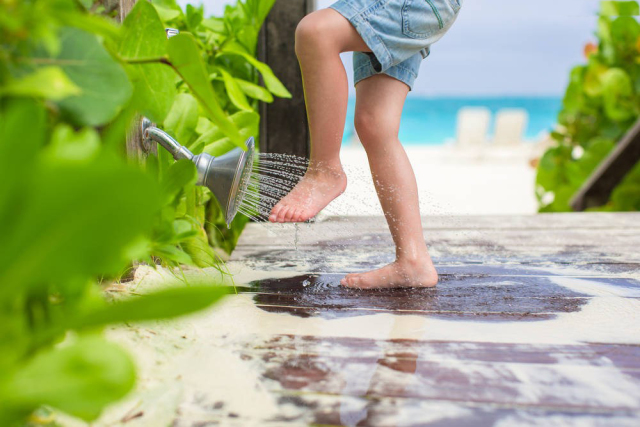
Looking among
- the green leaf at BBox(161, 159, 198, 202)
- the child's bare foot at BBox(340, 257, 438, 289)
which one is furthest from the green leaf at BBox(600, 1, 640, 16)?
the green leaf at BBox(161, 159, 198, 202)

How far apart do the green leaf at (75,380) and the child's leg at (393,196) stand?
921 mm

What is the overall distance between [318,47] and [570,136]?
2.59 m

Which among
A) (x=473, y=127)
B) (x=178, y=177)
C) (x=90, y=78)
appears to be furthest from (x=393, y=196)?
(x=473, y=127)

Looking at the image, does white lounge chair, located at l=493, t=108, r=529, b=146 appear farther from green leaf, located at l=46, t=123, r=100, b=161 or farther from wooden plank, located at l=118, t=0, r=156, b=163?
green leaf, located at l=46, t=123, r=100, b=161

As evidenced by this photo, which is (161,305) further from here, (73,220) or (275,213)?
(275,213)

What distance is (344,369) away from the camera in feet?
2.75

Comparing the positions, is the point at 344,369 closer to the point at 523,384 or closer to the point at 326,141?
the point at 523,384

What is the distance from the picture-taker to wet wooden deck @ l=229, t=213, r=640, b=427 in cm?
73

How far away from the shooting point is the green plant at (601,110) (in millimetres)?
3012

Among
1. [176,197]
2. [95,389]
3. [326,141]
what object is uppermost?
[326,141]

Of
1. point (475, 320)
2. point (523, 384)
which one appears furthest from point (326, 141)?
point (523, 384)

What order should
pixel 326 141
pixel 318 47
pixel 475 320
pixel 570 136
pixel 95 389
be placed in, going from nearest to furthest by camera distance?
pixel 95 389
pixel 475 320
pixel 318 47
pixel 326 141
pixel 570 136

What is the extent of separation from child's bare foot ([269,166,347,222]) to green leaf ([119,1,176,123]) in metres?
0.71

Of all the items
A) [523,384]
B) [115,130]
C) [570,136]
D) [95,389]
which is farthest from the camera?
[570,136]
